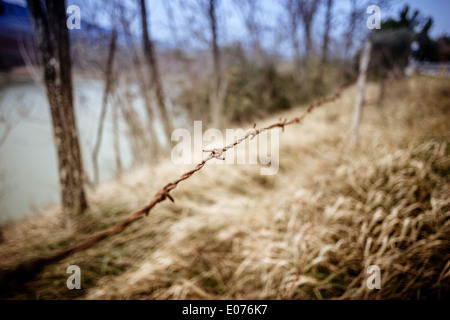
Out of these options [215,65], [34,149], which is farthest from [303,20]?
[34,149]

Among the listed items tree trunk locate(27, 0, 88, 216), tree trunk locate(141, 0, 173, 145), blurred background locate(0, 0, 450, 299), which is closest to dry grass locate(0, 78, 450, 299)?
blurred background locate(0, 0, 450, 299)

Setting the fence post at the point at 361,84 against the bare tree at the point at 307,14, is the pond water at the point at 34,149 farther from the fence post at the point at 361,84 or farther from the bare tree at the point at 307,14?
the bare tree at the point at 307,14

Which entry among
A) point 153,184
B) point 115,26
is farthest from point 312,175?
point 115,26

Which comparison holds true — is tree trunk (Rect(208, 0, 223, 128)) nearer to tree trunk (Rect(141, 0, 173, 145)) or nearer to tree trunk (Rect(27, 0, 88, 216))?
tree trunk (Rect(141, 0, 173, 145))

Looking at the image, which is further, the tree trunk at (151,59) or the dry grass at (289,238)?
the tree trunk at (151,59)

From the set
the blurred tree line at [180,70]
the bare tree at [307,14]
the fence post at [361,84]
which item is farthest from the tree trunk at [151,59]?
the bare tree at [307,14]

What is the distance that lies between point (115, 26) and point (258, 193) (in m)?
4.77

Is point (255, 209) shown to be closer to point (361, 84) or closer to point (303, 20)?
point (361, 84)

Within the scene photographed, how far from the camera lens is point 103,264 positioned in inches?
71.8

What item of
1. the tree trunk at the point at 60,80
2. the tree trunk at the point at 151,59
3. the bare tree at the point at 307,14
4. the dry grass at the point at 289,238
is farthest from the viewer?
the bare tree at the point at 307,14

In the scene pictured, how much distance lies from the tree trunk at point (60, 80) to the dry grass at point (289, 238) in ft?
2.42

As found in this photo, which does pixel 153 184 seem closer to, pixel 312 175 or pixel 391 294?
pixel 312 175

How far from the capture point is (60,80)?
1893mm

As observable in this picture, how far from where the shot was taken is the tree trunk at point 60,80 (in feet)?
5.90
